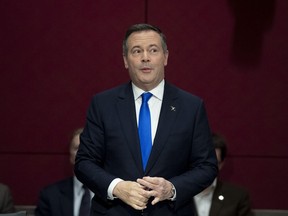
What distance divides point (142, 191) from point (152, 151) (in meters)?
0.15

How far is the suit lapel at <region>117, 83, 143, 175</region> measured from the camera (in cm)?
199

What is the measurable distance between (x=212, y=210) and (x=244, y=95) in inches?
27.4

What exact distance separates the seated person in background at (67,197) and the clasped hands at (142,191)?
114cm

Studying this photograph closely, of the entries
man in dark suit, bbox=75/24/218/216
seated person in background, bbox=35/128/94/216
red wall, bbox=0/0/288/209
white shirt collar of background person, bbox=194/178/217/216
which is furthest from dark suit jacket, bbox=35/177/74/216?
man in dark suit, bbox=75/24/218/216

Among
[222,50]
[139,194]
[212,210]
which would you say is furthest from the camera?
[222,50]

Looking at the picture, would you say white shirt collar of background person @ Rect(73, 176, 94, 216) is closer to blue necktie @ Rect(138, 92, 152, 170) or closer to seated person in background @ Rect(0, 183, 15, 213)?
seated person in background @ Rect(0, 183, 15, 213)

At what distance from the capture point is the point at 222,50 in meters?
3.35

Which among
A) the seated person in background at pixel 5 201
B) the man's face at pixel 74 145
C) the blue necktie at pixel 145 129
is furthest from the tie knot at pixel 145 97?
the seated person in background at pixel 5 201

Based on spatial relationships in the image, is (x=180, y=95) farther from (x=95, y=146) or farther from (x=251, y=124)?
(x=251, y=124)

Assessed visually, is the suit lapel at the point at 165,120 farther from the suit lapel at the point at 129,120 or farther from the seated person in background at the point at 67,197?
the seated person in background at the point at 67,197

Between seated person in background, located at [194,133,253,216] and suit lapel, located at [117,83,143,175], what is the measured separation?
1114 millimetres

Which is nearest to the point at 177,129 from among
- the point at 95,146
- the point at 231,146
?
the point at 95,146

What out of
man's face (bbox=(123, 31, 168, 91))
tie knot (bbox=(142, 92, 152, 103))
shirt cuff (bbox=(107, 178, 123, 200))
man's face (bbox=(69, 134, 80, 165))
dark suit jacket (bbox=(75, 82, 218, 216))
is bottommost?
man's face (bbox=(69, 134, 80, 165))

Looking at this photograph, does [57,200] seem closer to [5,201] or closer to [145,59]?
[5,201]
